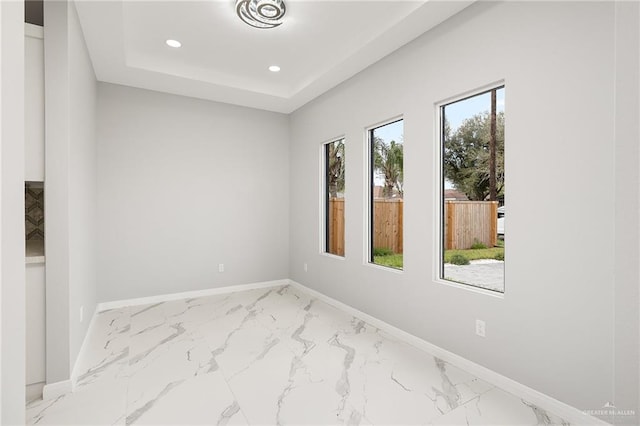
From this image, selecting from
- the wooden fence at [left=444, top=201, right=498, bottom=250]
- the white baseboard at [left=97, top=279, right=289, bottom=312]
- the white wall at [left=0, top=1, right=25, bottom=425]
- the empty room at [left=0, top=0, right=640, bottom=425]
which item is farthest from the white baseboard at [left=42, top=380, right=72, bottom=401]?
the wooden fence at [left=444, top=201, right=498, bottom=250]

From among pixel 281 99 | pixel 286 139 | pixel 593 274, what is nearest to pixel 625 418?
pixel 593 274

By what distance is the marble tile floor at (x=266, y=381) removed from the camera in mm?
2045

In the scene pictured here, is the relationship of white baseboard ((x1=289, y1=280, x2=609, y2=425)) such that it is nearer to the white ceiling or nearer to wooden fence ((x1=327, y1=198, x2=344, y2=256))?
wooden fence ((x1=327, y1=198, x2=344, y2=256))

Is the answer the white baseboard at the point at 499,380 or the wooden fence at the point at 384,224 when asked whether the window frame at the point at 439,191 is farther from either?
the white baseboard at the point at 499,380

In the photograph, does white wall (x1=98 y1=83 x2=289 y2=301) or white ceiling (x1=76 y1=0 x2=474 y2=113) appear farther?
white wall (x1=98 y1=83 x2=289 y2=301)

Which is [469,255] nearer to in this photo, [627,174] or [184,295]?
[627,174]

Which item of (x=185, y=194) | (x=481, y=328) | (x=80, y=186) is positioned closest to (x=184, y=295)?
(x=185, y=194)

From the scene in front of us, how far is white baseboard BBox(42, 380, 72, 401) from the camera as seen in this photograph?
2223 millimetres

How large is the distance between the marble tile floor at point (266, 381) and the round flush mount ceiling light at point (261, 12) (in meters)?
2.88

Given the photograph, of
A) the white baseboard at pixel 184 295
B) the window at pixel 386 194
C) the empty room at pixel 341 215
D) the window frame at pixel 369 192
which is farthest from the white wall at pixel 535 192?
the white baseboard at pixel 184 295

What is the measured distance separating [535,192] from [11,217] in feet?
8.32

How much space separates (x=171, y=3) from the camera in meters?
2.77

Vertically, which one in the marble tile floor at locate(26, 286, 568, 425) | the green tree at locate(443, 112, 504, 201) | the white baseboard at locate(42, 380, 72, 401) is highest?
the green tree at locate(443, 112, 504, 201)

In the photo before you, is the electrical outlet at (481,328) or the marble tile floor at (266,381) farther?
the electrical outlet at (481,328)
